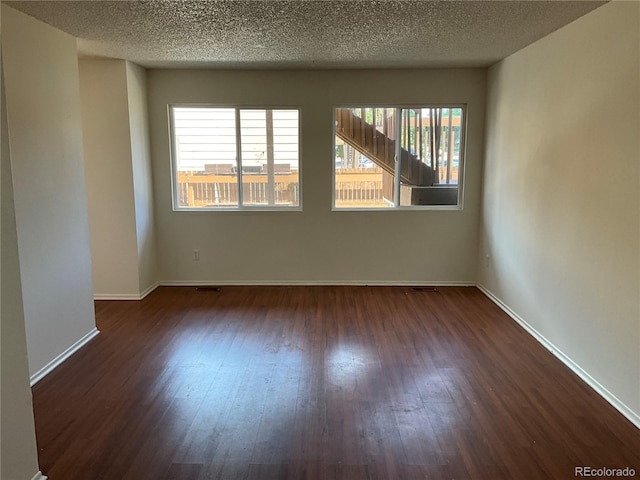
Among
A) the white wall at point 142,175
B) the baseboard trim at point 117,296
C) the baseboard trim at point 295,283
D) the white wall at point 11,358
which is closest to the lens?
the white wall at point 11,358

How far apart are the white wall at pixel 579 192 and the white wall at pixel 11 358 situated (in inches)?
121

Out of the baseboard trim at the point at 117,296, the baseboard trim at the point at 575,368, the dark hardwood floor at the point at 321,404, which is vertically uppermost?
the baseboard trim at the point at 117,296

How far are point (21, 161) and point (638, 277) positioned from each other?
381 centimetres

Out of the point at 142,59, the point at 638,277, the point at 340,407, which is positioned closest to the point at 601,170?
the point at 638,277

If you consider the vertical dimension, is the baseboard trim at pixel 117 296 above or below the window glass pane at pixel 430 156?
below

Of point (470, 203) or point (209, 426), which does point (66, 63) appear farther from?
point (470, 203)

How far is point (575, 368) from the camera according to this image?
9.99 feet

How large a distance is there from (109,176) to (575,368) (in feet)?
14.6

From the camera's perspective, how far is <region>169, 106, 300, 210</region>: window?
4969 millimetres

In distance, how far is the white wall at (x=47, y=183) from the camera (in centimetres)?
282

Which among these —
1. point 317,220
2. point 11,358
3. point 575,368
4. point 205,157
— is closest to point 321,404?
point 11,358

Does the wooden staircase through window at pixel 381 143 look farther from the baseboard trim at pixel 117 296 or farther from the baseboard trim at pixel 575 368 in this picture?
the baseboard trim at pixel 117 296

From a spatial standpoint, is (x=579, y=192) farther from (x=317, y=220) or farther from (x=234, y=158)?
(x=234, y=158)

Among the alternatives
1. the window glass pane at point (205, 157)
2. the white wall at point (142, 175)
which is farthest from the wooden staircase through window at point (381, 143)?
the white wall at point (142, 175)
